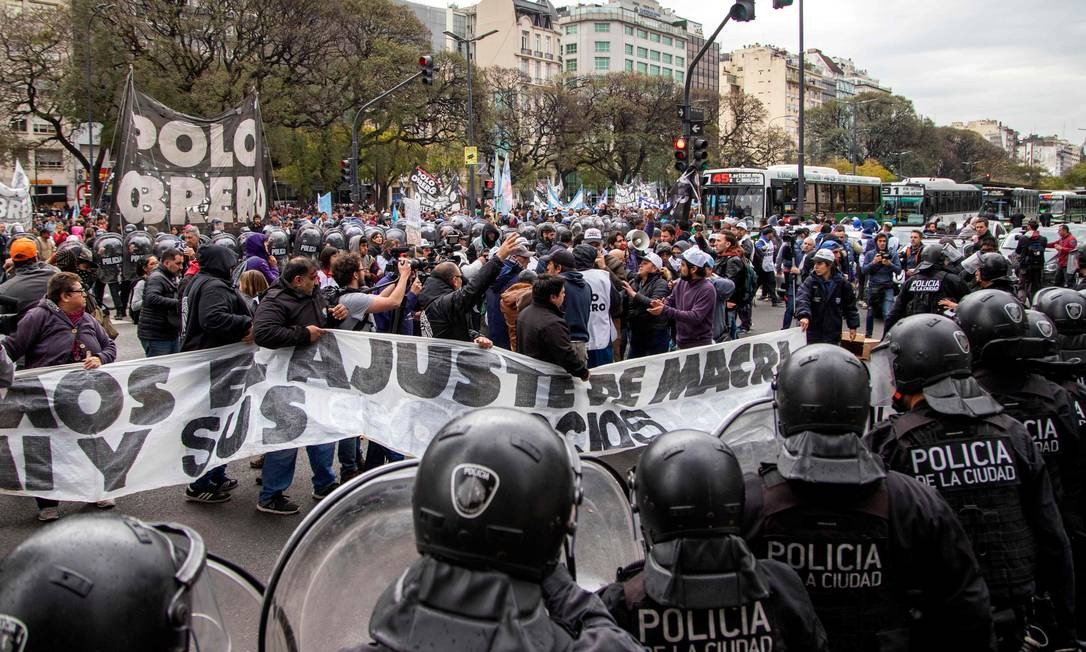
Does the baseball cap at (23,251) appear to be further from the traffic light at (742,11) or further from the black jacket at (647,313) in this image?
the traffic light at (742,11)

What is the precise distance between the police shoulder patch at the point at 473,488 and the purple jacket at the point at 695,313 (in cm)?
667

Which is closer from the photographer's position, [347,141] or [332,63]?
[332,63]

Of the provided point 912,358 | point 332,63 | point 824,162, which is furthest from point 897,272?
point 824,162

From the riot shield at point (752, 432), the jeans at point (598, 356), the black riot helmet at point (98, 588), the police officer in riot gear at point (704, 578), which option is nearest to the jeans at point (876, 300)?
the jeans at point (598, 356)

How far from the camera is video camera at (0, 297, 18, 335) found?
22.3 ft

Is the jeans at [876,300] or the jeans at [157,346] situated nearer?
the jeans at [157,346]

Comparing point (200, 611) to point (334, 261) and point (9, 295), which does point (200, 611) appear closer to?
point (334, 261)

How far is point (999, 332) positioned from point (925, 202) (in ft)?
143

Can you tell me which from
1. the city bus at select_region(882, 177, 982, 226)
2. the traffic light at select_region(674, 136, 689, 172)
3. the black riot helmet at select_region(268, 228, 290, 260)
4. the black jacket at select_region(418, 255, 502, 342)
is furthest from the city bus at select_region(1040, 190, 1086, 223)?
the black jacket at select_region(418, 255, 502, 342)

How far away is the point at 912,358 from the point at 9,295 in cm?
666

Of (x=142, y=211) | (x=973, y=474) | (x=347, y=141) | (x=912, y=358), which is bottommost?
(x=973, y=474)

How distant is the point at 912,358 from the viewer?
3156 millimetres

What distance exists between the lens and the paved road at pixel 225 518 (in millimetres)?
5480

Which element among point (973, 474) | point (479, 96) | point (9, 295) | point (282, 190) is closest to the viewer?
point (973, 474)
